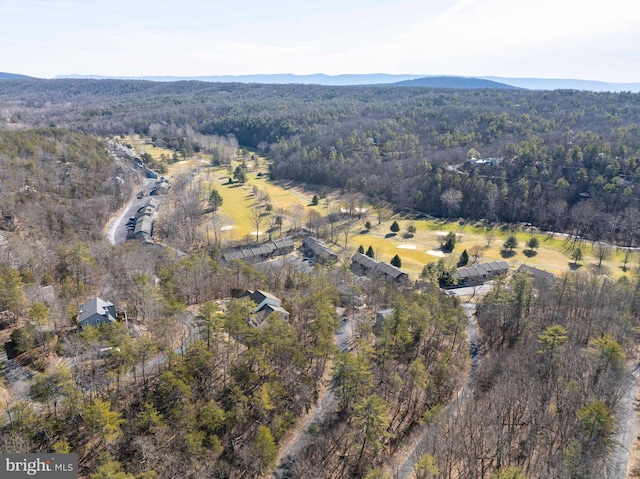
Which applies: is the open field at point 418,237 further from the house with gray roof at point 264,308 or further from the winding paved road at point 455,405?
the house with gray roof at point 264,308

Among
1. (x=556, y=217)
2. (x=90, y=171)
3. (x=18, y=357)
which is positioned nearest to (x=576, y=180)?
(x=556, y=217)

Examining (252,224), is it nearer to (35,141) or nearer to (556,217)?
(35,141)

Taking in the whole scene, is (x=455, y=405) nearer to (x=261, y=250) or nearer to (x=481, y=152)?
(x=261, y=250)

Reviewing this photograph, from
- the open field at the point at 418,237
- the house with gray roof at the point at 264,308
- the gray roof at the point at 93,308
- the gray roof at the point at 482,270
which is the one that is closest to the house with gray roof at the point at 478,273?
the gray roof at the point at 482,270

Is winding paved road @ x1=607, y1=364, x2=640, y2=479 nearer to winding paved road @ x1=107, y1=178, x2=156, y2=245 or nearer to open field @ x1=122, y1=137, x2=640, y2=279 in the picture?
open field @ x1=122, y1=137, x2=640, y2=279

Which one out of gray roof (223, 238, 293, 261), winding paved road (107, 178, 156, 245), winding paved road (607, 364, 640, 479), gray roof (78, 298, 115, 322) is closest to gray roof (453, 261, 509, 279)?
winding paved road (607, 364, 640, 479)

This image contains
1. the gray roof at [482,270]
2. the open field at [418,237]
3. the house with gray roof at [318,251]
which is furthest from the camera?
the open field at [418,237]
